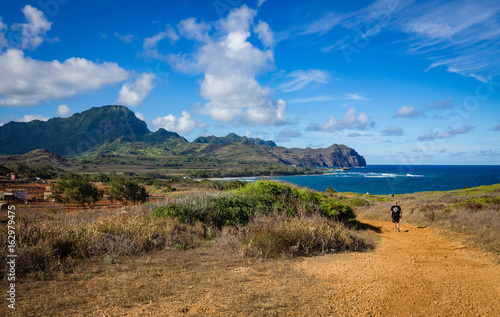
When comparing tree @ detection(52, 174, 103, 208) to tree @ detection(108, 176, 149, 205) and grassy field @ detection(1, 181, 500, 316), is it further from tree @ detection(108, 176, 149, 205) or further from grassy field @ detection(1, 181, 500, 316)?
grassy field @ detection(1, 181, 500, 316)

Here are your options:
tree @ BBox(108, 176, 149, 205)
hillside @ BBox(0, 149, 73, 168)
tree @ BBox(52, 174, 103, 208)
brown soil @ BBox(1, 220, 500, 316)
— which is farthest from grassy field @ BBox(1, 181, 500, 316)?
hillside @ BBox(0, 149, 73, 168)

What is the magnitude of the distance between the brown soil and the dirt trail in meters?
0.02

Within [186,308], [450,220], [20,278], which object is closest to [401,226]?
[450,220]

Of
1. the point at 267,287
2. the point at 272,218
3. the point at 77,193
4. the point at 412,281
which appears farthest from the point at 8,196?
the point at 412,281

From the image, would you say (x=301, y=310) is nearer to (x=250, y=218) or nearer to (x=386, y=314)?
(x=386, y=314)

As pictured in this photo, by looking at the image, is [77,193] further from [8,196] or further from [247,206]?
[247,206]

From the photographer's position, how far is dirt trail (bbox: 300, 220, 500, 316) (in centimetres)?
471

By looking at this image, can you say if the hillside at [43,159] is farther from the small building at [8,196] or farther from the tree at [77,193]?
the small building at [8,196]

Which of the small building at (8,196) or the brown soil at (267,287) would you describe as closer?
the brown soil at (267,287)

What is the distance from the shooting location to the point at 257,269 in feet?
21.7

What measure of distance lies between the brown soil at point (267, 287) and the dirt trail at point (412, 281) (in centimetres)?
2

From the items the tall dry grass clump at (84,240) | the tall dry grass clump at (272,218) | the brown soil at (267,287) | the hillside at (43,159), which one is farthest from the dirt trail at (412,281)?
the hillside at (43,159)

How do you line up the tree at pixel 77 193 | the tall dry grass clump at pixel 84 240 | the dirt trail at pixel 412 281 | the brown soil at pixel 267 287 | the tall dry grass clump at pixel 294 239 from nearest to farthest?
the brown soil at pixel 267 287 < the dirt trail at pixel 412 281 < the tall dry grass clump at pixel 84 240 < the tall dry grass clump at pixel 294 239 < the tree at pixel 77 193

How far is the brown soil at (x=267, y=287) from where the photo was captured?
451cm
